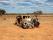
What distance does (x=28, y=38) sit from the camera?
12.4 metres

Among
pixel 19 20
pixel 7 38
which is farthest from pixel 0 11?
pixel 7 38

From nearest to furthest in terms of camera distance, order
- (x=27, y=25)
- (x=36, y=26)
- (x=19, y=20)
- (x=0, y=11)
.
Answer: (x=27, y=25) < (x=36, y=26) < (x=19, y=20) < (x=0, y=11)

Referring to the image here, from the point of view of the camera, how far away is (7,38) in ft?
40.5

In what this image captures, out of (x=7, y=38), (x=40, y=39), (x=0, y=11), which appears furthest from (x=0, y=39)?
(x=0, y=11)

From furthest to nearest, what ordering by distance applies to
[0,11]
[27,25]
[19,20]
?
1. [0,11]
2. [19,20]
3. [27,25]

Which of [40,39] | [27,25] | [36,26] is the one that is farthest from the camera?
[36,26]

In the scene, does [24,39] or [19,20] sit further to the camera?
[19,20]

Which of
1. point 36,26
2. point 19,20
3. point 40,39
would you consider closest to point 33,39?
point 40,39

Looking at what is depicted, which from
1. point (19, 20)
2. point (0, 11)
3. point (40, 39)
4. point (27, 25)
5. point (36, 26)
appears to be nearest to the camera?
point (40, 39)

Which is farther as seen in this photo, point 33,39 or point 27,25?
point 27,25

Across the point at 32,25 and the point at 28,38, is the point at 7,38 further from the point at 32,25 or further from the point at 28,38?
the point at 32,25

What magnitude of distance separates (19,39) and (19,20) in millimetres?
11035

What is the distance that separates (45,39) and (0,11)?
6576 cm

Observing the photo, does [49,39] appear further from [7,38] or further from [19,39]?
[7,38]
